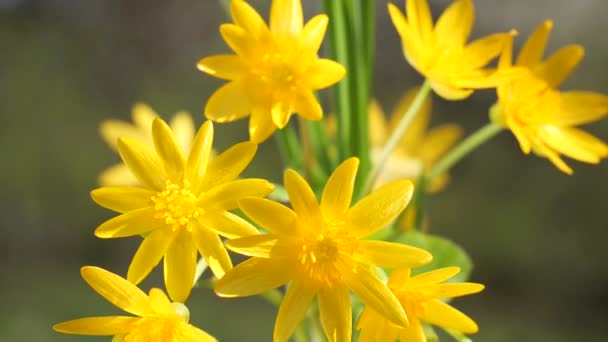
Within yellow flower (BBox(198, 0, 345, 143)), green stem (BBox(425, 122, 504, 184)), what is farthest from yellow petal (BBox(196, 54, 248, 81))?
green stem (BBox(425, 122, 504, 184))

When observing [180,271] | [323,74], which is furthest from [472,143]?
[180,271]

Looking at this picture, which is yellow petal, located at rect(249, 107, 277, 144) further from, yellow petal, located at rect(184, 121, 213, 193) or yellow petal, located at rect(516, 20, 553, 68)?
yellow petal, located at rect(516, 20, 553, 68)

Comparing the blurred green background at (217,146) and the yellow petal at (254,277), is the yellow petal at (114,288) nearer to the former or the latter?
the yellow petal at (254,277)

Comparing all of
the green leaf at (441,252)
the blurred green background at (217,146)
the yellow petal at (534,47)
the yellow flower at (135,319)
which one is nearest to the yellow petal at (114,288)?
the yellow flower at (135,319)

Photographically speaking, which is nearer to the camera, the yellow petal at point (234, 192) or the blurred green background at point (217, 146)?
the yellow petal at point (234, 192)

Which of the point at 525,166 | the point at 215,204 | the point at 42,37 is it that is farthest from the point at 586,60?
the point at 215,204

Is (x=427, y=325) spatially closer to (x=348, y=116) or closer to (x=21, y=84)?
(x=348, y=116)
